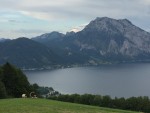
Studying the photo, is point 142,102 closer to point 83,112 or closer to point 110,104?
point 110,104

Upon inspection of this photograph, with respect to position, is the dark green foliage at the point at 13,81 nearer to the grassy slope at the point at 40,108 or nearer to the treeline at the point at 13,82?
the treeline at the point at 13,82

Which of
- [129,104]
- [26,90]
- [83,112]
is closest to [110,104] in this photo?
[129,104]

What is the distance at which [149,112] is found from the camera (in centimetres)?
8231

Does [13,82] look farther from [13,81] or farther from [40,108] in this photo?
[40,108]

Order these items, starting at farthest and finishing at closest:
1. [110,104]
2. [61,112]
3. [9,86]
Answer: [110,104], [9,86], [61,112]

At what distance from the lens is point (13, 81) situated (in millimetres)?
78688

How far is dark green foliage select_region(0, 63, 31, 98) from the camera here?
7678 cm

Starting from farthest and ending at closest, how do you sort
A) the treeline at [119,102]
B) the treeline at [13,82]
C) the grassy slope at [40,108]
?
the treeline at [119,102] → the treeline at [13,82] → the grassy slope at [40,108]

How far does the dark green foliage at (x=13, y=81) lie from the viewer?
7678 centimetres

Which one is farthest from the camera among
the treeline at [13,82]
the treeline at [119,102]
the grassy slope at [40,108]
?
the treeline at [119,102]

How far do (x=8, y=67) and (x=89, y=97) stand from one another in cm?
3030

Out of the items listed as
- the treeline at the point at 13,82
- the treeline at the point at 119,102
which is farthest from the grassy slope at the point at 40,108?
the treeline at the point at 119,102

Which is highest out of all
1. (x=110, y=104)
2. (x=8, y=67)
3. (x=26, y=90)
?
(x=8, y=67)

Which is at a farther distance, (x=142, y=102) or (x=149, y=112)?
(x=142, y=102)
